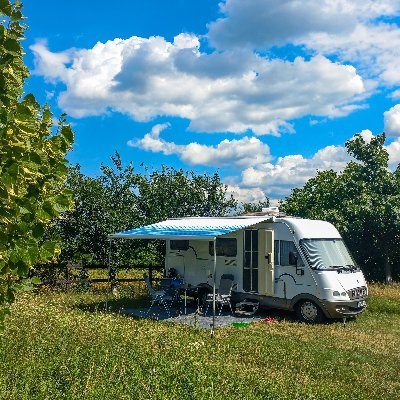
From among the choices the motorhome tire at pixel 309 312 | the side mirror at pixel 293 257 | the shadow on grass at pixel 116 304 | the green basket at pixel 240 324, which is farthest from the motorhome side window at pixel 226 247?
the shadow on grass at pixel 116 304

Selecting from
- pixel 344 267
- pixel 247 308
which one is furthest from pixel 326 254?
pixel 247 308

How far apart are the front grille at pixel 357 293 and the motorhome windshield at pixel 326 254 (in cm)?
65

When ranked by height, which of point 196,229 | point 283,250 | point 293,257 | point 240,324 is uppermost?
point 196,229

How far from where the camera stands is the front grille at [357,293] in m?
13.0

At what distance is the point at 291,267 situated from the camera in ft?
44.5

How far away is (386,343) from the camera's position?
430 inches

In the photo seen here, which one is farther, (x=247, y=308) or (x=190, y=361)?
(x=247, y=308)

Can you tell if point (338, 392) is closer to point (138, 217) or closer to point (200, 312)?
point (200, 312)

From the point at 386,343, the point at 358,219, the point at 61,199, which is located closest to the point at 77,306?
the point at 386,343

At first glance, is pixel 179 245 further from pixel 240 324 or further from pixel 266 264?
pixel 240 324

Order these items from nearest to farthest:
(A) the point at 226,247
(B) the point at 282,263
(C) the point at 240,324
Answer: (C) the point at 240,324 → (B) the point at 282,263 → (A) the point at 226,247

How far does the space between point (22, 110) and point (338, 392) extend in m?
6.08

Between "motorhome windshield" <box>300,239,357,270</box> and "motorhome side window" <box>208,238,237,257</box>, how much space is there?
2370 millimetres

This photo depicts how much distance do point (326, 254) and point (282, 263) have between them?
4.16 feet
